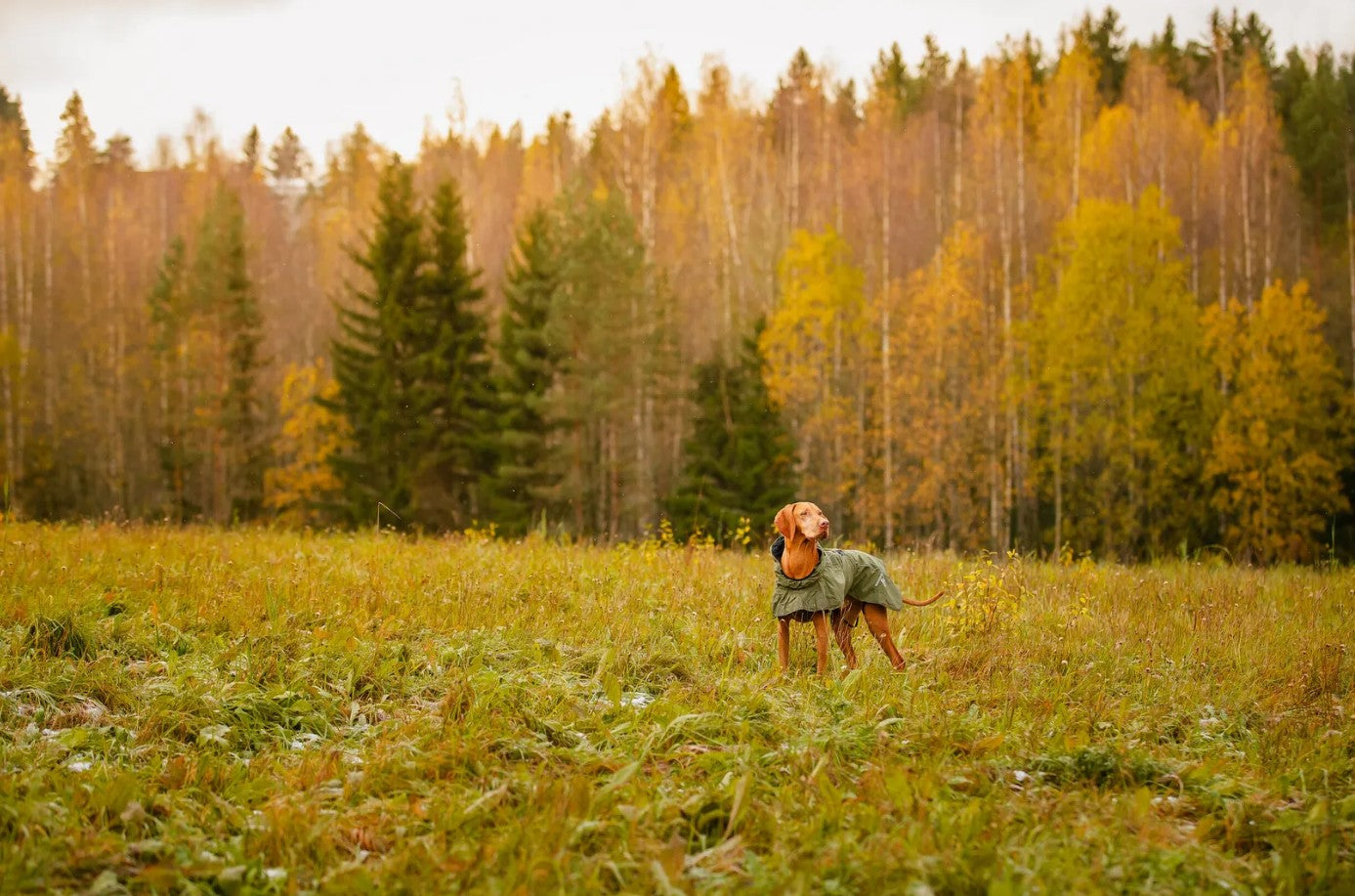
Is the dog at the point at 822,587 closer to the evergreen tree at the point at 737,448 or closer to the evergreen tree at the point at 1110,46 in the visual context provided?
the evergreen tree at the point at 737,448

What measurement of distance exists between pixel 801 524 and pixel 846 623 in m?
0.77

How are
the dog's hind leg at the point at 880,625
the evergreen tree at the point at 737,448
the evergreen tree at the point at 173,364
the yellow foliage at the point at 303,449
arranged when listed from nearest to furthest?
the dog's hind leg at the point at 880,625
the evergreen tree at the point at 737,448
the yellow foliage at the point at 303,449
the evergreen tree at the point at 173,364

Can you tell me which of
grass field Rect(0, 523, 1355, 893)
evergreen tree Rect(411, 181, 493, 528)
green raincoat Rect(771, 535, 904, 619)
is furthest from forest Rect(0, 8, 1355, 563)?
green raincoat Rect(771, 535, 904, 619)

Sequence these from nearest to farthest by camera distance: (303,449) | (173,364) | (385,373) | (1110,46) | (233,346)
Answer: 1. (385,373)
2. (233,346)
3. (303,449)
4. (173,364)
5. (1110,46)

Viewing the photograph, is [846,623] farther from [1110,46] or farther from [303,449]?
[1110,46]

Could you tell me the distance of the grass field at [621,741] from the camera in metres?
3.16

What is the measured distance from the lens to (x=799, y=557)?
523 cm

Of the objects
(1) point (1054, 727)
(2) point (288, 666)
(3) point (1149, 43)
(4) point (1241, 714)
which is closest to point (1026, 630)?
(4) point (1241, 714)

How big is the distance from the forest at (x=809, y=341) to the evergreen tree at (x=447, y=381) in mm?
103

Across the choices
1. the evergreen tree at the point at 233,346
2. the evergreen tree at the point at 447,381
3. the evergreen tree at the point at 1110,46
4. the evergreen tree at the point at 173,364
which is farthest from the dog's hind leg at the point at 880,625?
the evergreen tree at the point at 1110,46

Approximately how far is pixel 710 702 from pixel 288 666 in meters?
2.30

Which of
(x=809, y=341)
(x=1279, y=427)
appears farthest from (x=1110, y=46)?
(x=1279, y=427)

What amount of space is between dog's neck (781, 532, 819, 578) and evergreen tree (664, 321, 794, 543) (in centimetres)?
1978

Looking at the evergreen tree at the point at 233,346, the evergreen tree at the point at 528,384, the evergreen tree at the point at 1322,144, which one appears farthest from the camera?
the evergreen tree at the point at 1322,144
